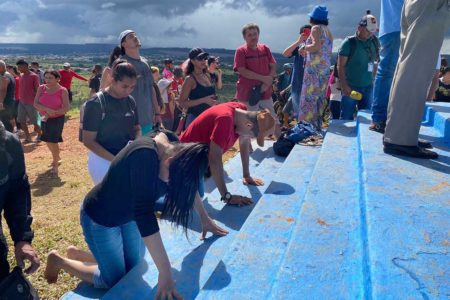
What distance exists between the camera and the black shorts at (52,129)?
20.6 feet

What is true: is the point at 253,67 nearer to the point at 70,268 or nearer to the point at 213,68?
the point at 213,68

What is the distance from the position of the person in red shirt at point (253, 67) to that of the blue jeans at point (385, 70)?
5.02ft

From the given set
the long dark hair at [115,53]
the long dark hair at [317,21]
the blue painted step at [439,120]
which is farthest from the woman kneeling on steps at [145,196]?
the long dark hair at [317,21]

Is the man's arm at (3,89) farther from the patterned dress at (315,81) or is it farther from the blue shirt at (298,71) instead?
the patterned dress at (315,81)

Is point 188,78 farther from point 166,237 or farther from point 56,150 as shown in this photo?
point 56,150

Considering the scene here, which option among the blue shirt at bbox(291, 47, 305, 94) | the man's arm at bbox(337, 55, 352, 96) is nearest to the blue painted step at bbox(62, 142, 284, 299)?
the man's arm at bbox(337, 55, 352, 96)

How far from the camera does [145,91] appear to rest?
4223 millimetres

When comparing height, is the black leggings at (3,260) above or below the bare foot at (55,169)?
above

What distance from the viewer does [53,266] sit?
9.11 ft

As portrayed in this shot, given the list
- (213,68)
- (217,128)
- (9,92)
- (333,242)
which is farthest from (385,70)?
(9,92)

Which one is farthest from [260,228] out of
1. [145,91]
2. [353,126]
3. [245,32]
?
[245,32]

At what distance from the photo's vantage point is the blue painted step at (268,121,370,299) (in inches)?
63.8

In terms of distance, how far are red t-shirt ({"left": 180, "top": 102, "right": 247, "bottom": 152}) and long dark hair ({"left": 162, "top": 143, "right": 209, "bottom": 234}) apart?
88 cm

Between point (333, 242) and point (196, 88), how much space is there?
306cm
